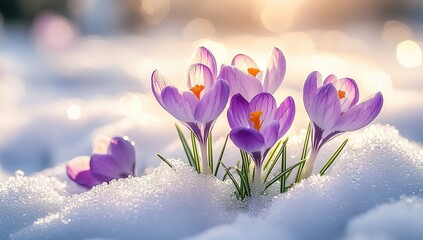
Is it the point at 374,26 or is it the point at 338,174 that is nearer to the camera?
the point at 338,174

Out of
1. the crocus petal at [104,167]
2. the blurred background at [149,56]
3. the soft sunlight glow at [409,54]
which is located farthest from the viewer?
the soft sunlight glow at [409,54]

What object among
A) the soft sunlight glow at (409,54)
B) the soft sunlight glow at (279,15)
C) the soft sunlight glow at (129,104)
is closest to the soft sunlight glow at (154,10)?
the soft sunlight glow at (279,15)

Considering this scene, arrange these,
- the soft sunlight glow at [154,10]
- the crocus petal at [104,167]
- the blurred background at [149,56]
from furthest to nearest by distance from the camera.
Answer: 1. the soft sunlight glow at [154,10]
2. the blurred background at [149,56]
3. the crocus petal at [104,167]

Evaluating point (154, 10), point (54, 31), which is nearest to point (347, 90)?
point (54, 31)

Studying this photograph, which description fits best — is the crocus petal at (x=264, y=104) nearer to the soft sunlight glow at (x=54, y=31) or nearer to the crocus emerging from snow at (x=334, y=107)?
the crocus emerging from snow at (x=334, y=107)

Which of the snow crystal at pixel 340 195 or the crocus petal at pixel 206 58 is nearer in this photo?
the snow crystal at pixel 340 195

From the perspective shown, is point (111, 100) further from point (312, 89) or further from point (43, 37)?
point (43, 37)

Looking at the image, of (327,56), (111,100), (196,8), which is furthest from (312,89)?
(196,8)
